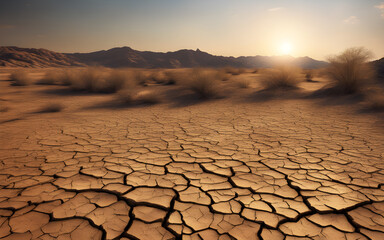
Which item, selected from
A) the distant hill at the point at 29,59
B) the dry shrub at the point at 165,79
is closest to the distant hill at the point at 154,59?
the distant hill at the point at 29,59

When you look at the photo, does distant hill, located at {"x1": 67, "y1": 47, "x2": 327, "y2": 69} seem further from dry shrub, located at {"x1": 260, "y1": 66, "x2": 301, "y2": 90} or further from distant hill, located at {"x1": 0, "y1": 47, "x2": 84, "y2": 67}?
dry shrub, located at {"x1": 260, "y1": 66, "x2": 301, "y2": 90}

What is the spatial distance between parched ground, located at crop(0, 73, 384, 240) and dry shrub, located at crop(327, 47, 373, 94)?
289cm

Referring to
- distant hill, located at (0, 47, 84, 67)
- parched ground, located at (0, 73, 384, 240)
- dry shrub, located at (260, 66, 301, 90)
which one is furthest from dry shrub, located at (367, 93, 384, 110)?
distant hill, located at (0, 47, 84, 67)

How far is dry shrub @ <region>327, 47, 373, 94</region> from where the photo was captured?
6.69m

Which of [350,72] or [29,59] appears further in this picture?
[29,59]

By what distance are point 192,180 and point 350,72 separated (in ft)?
23.2

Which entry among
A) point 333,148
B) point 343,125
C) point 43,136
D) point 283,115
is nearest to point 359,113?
point 343,125

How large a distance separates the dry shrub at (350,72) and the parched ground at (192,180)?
114 inches

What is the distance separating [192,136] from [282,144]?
142cm

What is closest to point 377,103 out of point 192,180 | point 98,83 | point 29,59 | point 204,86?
point 204,86

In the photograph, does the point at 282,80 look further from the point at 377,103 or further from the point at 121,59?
the point at 121,59

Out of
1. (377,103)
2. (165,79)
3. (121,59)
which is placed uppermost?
(121,59)

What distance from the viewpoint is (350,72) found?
6.80 meters

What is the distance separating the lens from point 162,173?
7.66 ft
